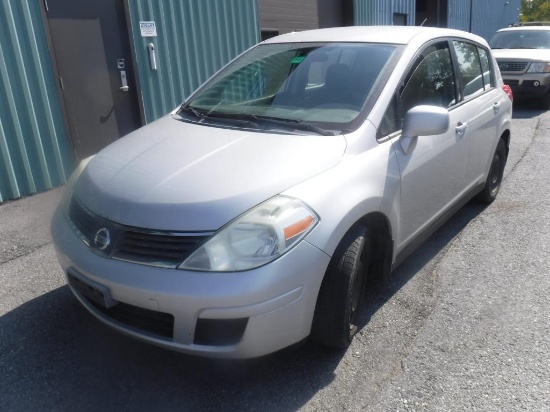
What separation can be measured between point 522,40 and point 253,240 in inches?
473

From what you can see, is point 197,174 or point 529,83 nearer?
point 197,174

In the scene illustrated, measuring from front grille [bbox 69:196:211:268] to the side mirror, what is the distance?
4.75 ft

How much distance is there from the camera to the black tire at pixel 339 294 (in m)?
2.42

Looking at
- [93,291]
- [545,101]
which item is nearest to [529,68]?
[545,101]

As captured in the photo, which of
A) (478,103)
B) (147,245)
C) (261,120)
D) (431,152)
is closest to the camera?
(147,245)

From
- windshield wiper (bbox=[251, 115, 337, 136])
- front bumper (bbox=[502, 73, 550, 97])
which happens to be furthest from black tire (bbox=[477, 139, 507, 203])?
front bumper (bbox=[502, 73, 550, 97])

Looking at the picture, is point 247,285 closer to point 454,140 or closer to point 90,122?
point 454,140

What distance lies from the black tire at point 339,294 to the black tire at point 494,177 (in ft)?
8.64

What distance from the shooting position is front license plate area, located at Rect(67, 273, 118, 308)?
7.55 feet

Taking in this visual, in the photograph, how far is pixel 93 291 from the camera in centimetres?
238

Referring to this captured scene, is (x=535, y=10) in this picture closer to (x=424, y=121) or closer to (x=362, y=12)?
(x=362, y=12)

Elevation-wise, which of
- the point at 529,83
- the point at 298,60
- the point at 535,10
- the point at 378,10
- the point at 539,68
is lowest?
the point at 535,10

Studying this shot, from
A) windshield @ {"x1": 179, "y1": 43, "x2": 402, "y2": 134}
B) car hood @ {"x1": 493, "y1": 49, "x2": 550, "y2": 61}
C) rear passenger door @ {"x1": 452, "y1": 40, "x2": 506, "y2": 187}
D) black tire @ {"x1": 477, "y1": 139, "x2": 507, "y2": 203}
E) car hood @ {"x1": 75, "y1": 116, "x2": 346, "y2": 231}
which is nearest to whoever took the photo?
car hood @ {"x1": 75, "y1": 116, "x2": 346, "y2": 231}

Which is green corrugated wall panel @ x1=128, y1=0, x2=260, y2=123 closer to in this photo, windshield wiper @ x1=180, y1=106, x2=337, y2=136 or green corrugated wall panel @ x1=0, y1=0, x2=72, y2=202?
green corrugated wall panel @ x1=0, y1=0, x2=72, y2=202
